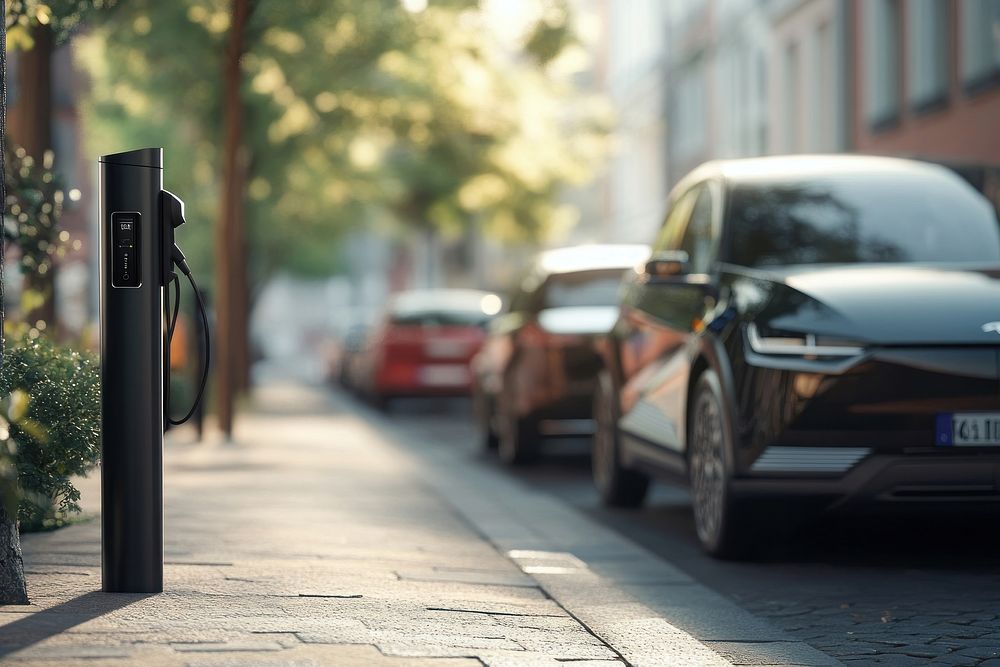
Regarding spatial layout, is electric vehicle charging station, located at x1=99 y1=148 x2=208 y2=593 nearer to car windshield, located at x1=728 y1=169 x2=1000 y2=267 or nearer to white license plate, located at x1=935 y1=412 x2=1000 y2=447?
white license plate, located at x1=935 y1=412 x2=1000 y2=447

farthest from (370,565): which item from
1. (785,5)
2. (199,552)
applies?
(785,5)

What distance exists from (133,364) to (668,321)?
3793 mm

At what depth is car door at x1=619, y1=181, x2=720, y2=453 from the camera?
912cm

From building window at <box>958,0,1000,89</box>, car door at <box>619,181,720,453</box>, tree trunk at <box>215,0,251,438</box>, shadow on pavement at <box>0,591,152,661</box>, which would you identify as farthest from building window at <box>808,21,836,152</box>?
shadow on pavement at <box>0,591,152,661</box>

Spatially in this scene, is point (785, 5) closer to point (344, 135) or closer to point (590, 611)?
point (344, 135)

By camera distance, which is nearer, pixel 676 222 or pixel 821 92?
pixel 676 222

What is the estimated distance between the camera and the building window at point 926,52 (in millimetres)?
23109

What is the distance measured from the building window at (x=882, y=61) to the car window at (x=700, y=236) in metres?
16.0

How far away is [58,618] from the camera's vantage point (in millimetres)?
5750

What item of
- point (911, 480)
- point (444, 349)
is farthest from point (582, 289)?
point (444, 349)

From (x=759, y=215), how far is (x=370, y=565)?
108 inches

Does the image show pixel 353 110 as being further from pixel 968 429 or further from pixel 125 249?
pixel 125 249

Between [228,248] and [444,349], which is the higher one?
[228,248]

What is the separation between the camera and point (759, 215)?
9.16 m
